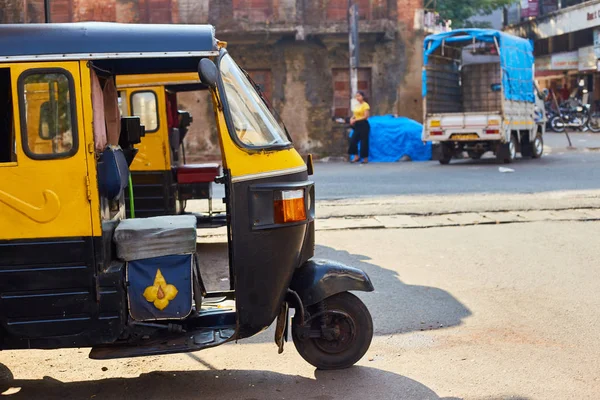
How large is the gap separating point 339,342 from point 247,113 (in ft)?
4.73

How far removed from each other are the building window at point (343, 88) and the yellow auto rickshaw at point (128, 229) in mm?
24469

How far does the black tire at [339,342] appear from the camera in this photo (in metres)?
5.21

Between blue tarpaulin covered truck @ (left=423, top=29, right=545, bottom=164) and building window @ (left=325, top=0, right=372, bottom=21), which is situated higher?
building window @ (left=325, top=0, right=372, bottom=21)

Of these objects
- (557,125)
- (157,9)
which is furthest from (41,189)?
(557,125)

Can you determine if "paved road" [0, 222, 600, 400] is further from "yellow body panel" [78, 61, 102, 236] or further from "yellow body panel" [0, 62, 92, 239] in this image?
"yellow body panel" [78, 61, 102, 236]

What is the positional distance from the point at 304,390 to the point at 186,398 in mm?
644

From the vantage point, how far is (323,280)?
5.13 m

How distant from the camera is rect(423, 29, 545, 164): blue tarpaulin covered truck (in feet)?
69.7

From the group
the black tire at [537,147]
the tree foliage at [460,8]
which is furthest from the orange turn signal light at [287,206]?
the tree foliage at [460,8]

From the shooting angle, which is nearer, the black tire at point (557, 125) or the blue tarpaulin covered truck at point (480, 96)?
the blue tarpaulin covered truck at point (480, 96)

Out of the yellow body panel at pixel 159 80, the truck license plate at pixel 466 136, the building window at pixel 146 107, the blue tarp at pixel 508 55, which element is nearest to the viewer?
the yellow body panel at pixel 159 80

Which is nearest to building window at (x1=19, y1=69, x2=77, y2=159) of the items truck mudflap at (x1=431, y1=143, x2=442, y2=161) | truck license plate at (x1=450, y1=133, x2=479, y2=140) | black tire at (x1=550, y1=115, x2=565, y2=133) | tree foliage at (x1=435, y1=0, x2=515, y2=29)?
truck license plate at (x1=450, y1=133, x2=479, y2=140)

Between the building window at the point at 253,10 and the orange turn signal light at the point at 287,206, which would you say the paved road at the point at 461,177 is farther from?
the orange turn signal light at the point at 287,206

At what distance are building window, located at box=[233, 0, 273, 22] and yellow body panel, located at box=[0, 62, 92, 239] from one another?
24601 millimetres
